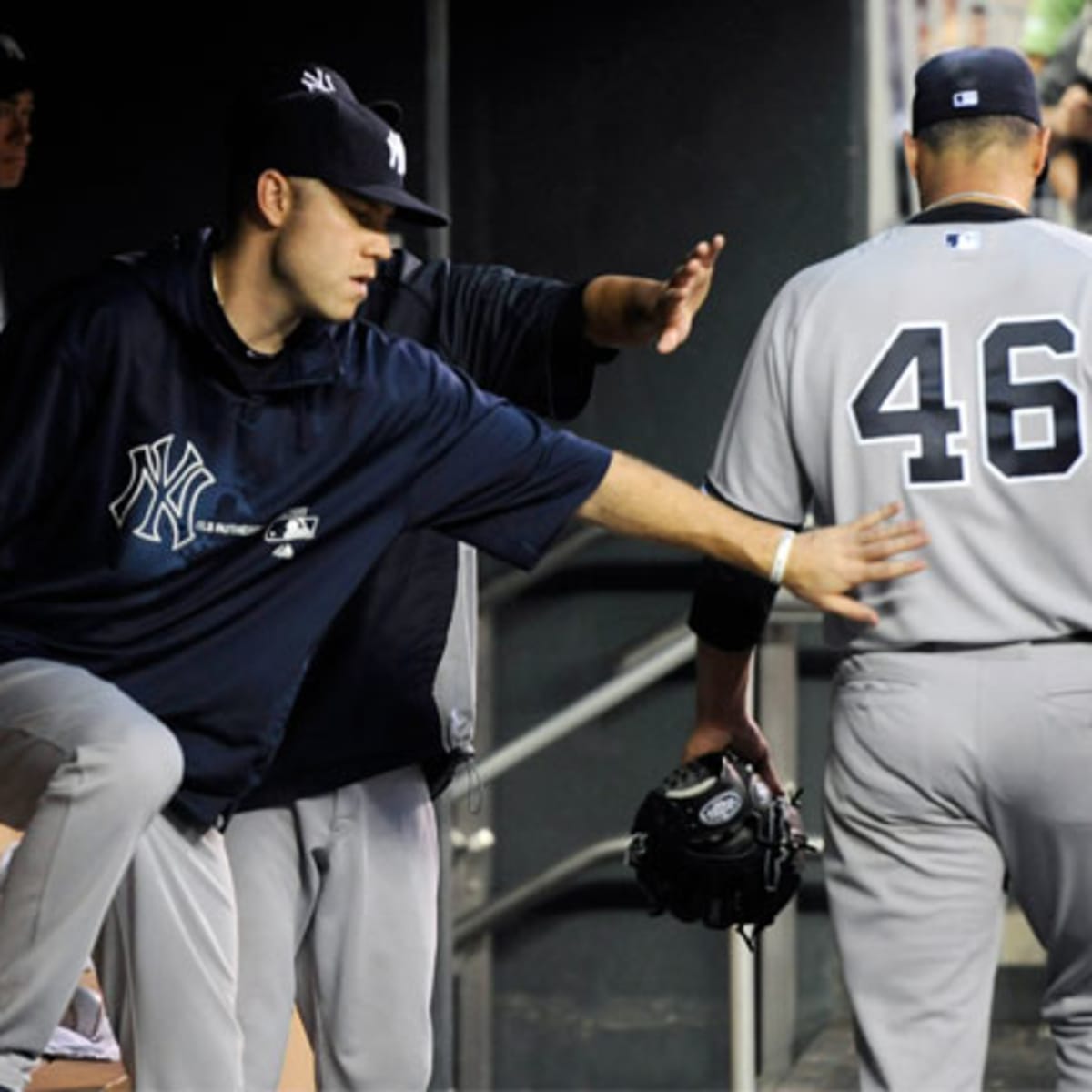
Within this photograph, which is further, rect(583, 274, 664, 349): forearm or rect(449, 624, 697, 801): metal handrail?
rect(449, 624, 697, 801): metal handrail

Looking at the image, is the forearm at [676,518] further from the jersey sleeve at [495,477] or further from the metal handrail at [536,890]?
the metal handrail at [536,890]

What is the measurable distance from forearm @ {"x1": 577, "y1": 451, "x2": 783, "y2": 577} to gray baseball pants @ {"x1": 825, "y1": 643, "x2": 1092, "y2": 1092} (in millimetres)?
276

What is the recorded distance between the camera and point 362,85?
7.61 meters

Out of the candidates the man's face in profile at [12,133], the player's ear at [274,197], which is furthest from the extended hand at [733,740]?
the man's face in profile at [12,133]

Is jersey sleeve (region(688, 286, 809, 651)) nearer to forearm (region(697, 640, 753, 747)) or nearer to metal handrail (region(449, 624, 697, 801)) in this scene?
forearm (region(697, 640, 753, 747))

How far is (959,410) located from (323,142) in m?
1.07

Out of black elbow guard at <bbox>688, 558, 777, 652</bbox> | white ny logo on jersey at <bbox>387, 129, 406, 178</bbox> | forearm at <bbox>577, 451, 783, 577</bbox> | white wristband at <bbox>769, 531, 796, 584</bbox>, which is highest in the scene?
white ny logo on jersey at <bbox>387, 129, 406, 178</bbox>

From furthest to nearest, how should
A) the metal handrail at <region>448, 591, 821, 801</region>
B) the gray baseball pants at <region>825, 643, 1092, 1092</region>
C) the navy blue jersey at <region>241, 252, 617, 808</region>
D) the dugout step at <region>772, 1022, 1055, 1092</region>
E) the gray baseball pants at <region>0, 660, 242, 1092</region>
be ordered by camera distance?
the metal handrail at <region>448, 591, 821, 801</region> < the dugout step at <region>772, 1022, 1055, 1092</region> < the navy blue jersey at <region>241, 252, 617, 808</region> < the gray baseball pants at <region>825, 643, 1092, 1092</region> < the gray baseball pants at <region>0, 660, 242, 1092</region>

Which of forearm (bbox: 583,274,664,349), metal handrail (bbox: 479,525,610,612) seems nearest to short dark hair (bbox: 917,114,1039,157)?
forearm (bbox: 583,274,664,349)

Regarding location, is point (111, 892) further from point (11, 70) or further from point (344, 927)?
point (11, 70)

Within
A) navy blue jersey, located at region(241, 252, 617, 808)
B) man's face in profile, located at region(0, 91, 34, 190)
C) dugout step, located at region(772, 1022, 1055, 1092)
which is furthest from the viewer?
dugout step, located at region(772, 1022, 1055, 1092)

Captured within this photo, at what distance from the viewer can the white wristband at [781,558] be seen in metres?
4.96

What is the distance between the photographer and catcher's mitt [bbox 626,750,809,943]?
17.8 feet

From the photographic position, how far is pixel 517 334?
18.0 feet
